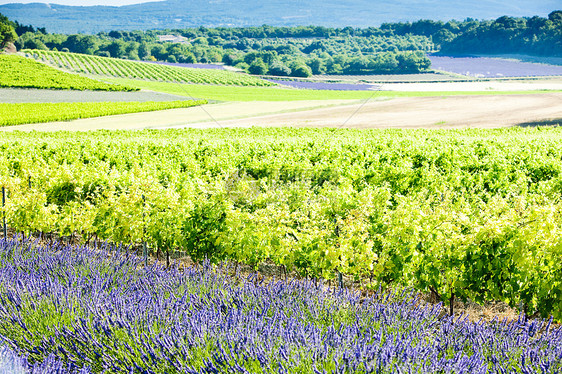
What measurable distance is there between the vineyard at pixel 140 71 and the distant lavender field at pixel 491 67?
1270 inches

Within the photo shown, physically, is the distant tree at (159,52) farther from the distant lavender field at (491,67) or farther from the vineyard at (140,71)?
the distant lavender field at (491,67)

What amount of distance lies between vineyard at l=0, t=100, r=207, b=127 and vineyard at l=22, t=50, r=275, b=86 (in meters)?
35.2

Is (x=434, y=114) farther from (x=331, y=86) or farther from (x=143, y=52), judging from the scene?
(x=143, y=52)

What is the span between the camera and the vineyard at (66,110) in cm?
4747

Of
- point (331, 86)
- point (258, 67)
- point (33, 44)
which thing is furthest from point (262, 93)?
point (33, 44)

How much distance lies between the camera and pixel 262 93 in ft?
273

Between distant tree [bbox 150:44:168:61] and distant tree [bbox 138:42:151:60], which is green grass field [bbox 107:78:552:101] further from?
distant tree [bbox 138:42:151:60]

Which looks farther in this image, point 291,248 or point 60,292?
point 291,248

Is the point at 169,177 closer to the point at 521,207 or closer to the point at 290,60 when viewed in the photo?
the point at 521,207

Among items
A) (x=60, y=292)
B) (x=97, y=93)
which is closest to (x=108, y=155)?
(x=60, y=292)

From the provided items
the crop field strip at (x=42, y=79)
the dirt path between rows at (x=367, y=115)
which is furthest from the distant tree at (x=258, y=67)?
Answer: the dirt path between rows at (x=367, y=115)

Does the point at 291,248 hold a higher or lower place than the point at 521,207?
lower

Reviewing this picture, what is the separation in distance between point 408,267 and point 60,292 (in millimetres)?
3602

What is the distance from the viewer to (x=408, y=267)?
19.4 feet
